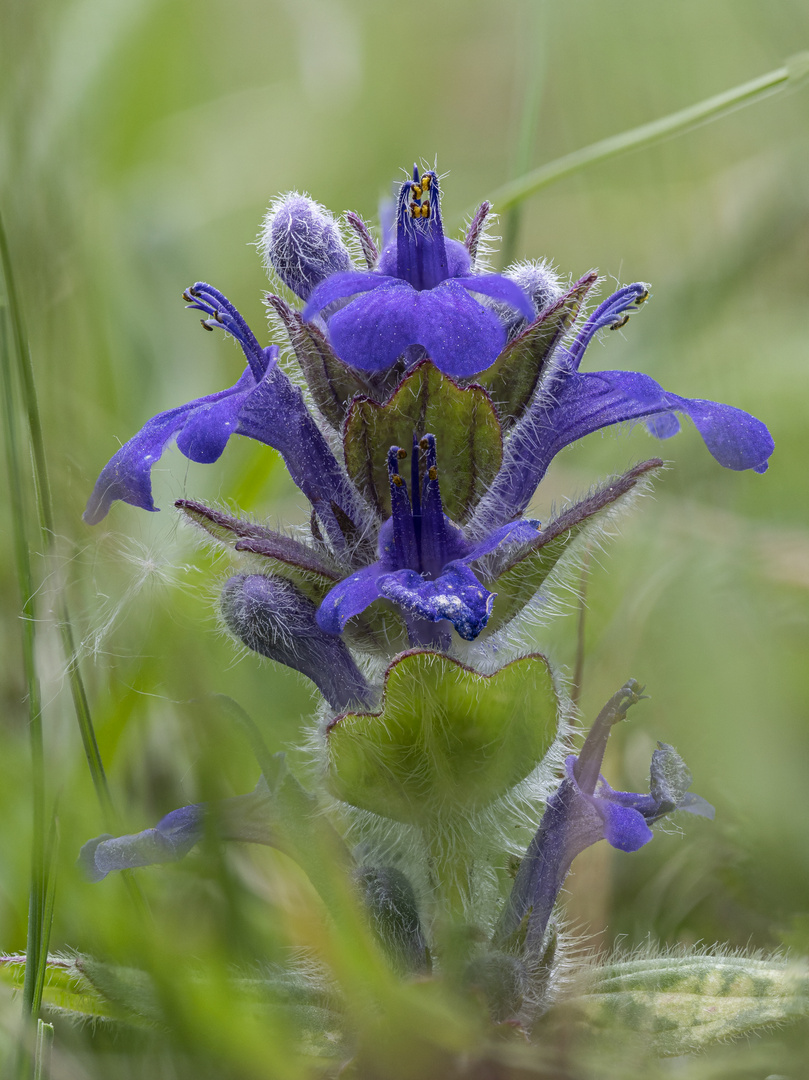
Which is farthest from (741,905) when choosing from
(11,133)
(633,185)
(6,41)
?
(633,185)

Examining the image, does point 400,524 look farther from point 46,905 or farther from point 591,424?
point 46,905

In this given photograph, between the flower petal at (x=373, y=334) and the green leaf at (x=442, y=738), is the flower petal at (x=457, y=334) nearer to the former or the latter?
the flower petal at (x=373, y=334)

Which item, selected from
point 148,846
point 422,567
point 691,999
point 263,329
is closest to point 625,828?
point 691,999

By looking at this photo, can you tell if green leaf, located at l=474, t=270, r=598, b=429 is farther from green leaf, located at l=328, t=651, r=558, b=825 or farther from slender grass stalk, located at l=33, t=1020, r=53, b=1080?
slender grass stalk, located at l=33, t=1020, r=53, b=1080

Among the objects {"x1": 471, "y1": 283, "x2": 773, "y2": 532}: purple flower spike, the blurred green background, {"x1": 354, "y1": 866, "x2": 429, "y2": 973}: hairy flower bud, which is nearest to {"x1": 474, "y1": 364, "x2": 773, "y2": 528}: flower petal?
{"x1": 471, "y1": 283, "x2": 773, "y2": 532}: purple flower spike

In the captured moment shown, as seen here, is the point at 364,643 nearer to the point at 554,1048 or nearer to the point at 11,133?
the point at 554,1048

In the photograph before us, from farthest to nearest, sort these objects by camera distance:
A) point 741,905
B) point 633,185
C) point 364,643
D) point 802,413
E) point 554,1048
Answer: point 633,185
point 802,413
point 741,905
point 364,643
point 554,1048

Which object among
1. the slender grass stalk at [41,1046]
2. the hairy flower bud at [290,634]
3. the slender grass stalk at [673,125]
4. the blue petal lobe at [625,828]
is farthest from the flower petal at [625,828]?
the slender grass stalk at [673,125]
